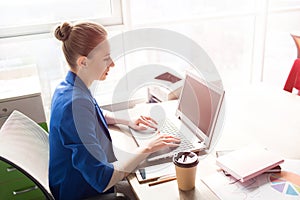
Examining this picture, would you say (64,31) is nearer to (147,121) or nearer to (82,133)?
(82,133)

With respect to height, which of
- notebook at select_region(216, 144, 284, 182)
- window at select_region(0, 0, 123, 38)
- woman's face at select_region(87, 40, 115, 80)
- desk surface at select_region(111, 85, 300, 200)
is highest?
window at select_region(0, 0, 123, 38)

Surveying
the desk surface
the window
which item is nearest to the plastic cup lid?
the desk surface

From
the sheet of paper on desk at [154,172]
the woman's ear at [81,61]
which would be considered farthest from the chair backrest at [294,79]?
the woman's ear at [81,61]

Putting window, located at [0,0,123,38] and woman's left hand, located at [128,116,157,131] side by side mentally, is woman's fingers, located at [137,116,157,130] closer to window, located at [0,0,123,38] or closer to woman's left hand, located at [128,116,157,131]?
woman's left hand, located at [128,116,157,131]

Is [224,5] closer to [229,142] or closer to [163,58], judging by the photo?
[163,58]

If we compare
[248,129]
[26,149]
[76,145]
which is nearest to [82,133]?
[76,145]

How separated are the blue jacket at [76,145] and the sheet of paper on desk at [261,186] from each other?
15.5 inches

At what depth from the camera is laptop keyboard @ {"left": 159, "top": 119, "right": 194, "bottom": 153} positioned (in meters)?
1.32

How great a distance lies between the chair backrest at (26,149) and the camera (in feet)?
3.71

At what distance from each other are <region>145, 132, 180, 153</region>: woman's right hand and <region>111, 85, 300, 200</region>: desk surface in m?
0.13

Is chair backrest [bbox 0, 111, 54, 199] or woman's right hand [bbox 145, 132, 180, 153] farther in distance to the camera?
woman's right hand [bbox 145, 132, 180, 153]

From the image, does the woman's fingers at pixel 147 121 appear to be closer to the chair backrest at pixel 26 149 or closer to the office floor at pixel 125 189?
the office floor at pixel 125 189

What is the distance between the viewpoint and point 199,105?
139 centimetres

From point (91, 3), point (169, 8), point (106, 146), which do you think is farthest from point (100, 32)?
point (169, 8)
